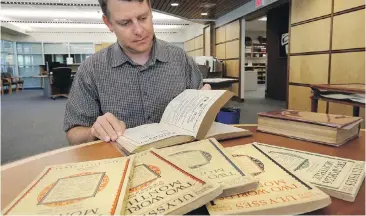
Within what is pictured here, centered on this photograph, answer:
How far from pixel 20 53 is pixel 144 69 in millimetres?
14948

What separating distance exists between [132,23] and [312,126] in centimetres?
75

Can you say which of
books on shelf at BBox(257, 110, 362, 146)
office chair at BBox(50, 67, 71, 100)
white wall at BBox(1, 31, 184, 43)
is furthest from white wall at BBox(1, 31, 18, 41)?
books on shelf at BBox(257, 110, 362, 146)

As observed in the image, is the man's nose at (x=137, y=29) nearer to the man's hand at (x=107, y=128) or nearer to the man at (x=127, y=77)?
the man at (x=127, y=77)

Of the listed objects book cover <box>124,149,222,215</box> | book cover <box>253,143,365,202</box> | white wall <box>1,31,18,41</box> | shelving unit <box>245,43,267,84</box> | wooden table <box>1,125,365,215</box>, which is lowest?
wooden table <box>1,125,365,215</box>

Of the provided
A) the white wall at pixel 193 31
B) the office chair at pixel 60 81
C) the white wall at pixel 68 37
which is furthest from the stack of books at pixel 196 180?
the white wall at pixel 68 37

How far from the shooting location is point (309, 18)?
4395 millimetres

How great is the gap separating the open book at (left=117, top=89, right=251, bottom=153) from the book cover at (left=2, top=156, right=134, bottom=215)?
0.16 metres

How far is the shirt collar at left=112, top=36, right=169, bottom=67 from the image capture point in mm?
1239

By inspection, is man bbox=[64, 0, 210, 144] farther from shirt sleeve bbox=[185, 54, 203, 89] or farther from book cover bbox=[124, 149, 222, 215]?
book cover bbox=[124, 149, 222, 215]

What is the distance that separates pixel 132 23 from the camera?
1120 millimetres

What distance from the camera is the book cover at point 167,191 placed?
391 mm

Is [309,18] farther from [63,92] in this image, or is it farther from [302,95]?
[63,92]

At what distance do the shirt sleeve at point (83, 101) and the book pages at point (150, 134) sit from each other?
36cm

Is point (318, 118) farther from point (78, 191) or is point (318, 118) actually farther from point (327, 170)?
point (78, 191)
